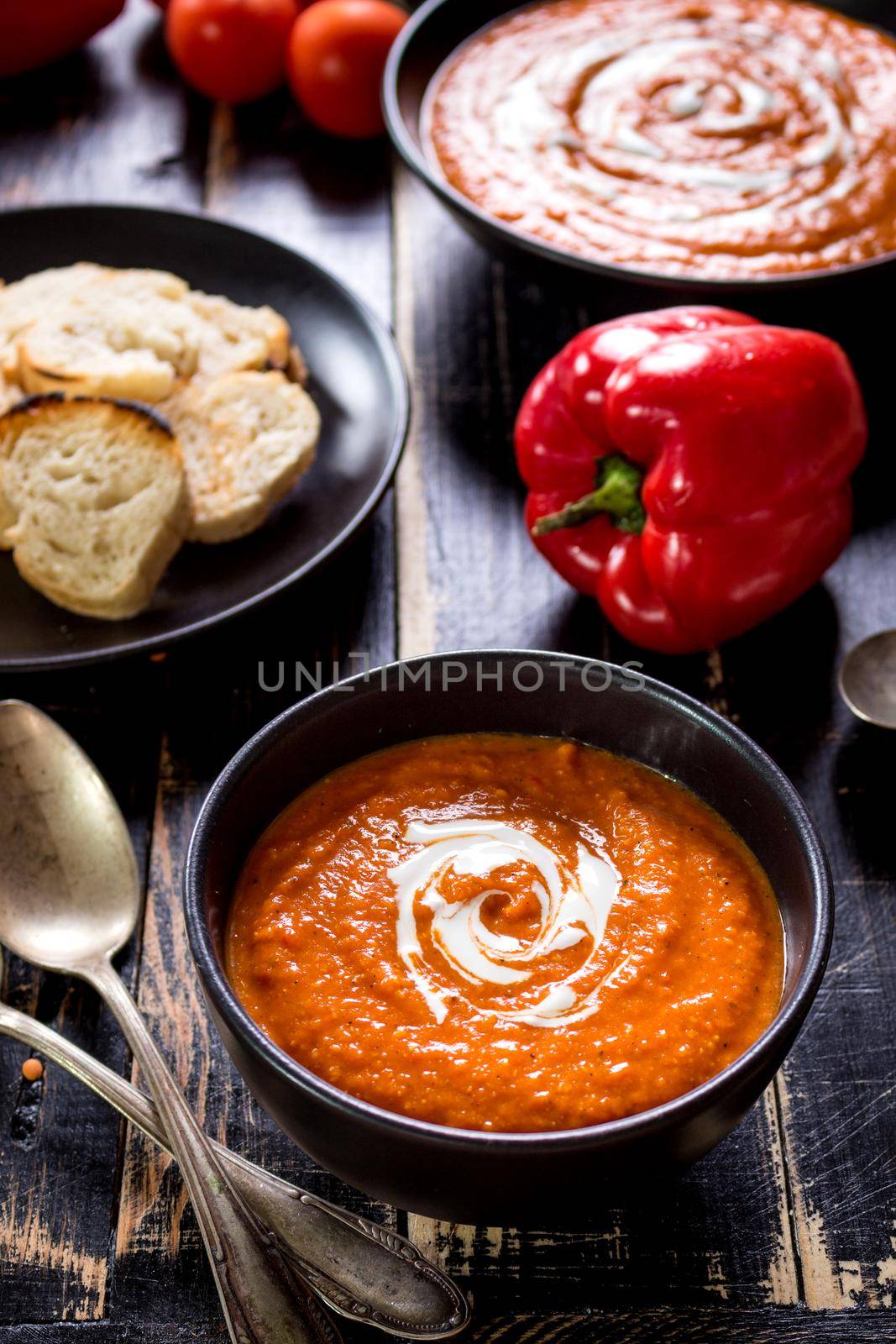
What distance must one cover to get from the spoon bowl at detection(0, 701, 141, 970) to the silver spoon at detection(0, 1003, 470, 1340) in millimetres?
385

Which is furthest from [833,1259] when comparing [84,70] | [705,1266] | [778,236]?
[84,70]

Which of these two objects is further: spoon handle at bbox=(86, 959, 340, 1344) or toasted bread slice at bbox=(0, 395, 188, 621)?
toasted bread slice at bbox=(0, 395, 188, 621)

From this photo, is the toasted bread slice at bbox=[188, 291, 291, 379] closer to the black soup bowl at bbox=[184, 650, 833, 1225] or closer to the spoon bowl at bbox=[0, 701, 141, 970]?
the spoon bowl at bbox=[0, 701, 141, 970]

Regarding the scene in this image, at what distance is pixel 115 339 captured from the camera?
2855mm

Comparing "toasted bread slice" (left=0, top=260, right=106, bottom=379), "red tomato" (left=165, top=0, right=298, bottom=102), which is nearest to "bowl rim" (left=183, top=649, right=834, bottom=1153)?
"toasted bread slice" (left=0, top=260, right=106, bottom=379)

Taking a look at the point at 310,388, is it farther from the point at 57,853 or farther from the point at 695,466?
the point at 57,853

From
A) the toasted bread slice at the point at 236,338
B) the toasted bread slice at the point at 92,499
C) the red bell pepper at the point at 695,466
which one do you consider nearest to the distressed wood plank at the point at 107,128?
the toasted bread slice at the point at 236,338

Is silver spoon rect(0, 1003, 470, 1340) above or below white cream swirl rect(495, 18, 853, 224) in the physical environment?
below

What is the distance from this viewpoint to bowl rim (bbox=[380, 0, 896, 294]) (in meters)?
2.59

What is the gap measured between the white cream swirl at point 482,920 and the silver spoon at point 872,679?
757 millimetres

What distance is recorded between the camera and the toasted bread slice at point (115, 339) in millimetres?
2719

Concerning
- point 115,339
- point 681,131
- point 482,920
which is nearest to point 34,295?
point 115,339

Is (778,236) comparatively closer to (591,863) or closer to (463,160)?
(463,160)

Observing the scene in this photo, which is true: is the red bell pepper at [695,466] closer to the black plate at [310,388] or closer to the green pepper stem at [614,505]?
the green pepper stem at [614,505]
